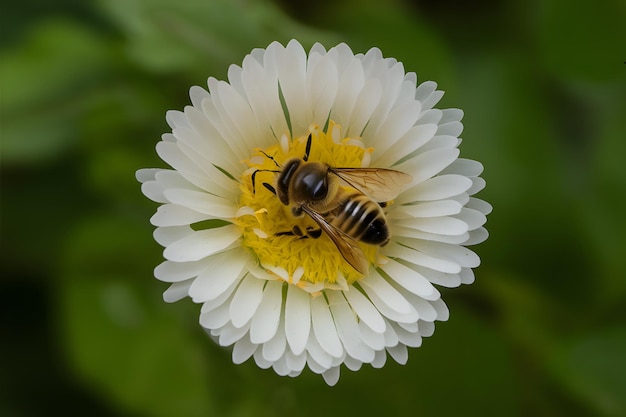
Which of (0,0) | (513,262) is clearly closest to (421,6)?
(513,262)

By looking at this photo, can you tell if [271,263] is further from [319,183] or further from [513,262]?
[513,262]

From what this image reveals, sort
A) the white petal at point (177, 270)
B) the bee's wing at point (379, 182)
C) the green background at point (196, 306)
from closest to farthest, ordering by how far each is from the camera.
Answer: the white petal at point (177, 270) < the bee's wing at point (379, 182) < the green background at point (196, 306)

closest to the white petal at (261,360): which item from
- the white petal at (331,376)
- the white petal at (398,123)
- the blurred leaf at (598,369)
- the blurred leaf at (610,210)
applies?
the white petal at (331,376)

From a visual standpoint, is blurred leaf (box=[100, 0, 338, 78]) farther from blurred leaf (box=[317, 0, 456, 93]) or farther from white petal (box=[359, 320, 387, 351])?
white petal (box=[359, 320, 387, 351])

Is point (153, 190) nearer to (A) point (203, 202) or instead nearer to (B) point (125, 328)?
(A) point (203, 202)

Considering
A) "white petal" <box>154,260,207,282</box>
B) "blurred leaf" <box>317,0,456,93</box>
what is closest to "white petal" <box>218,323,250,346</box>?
"white petal" <box>154,260,207,282</box>

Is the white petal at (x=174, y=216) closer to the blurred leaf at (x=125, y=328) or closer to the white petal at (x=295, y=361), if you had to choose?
the white petal at (x=295, y=361)
